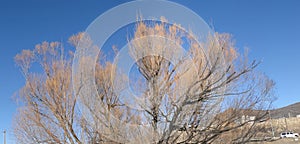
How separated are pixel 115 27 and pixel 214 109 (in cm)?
247

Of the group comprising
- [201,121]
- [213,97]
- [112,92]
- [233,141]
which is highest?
[112,92]

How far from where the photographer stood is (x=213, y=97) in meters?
5.71

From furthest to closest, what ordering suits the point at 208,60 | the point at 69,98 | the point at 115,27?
the point at 69,98 < the point at 208,60 < the point at 115,27

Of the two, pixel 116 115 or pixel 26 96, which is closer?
pixel 116 115

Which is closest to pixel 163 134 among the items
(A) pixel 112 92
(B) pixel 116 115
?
(B) pixel 116 115

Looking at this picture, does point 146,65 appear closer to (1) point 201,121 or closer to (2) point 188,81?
(2) point 188,81

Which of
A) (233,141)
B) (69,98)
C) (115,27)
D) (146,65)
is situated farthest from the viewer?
(69,98)

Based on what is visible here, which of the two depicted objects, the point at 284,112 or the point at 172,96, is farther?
the point at 284,112

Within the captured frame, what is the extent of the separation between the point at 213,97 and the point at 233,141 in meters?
1.42

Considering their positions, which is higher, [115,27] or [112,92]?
[115,27]

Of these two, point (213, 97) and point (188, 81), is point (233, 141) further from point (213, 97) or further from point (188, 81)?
point (188, 81)

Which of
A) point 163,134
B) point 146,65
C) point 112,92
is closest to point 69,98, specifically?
point 112,92

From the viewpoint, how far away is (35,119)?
871cm

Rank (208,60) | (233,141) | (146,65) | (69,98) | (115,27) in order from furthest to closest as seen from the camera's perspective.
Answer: (69,98) → (233,141) → (146,65) → (208,60) → (115,27)
